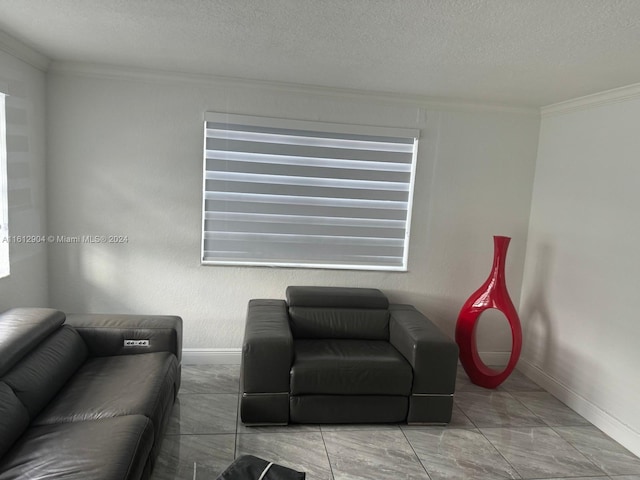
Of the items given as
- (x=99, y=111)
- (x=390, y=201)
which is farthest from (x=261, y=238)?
(x=99, y=111)

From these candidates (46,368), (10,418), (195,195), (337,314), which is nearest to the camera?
(10,418)

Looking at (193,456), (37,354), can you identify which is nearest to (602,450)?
(193,456)

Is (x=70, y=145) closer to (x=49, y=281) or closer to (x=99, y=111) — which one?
(x=99, y=111)

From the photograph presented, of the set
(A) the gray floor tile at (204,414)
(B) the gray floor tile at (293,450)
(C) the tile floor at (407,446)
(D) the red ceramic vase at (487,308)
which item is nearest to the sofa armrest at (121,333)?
(A) the gray floor tile at (204,414)

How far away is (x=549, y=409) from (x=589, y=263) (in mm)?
1148

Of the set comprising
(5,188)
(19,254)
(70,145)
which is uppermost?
(70,145)

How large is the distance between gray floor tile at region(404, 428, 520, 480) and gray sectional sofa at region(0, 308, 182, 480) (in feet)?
5.11

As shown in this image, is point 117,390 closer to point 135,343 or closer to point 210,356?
point 135,343

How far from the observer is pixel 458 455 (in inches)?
103

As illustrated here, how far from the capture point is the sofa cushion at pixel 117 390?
204 centimetres

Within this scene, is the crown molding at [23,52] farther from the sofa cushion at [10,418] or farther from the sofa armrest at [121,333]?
the sofa cushion at [10,418]

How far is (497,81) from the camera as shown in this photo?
3.02m

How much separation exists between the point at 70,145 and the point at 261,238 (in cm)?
164

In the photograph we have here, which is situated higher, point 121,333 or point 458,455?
point 121,333
